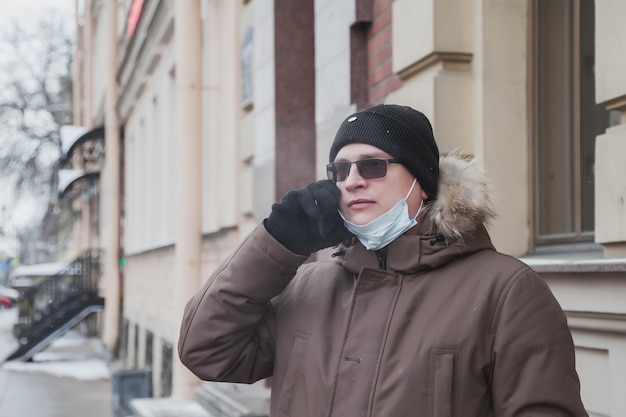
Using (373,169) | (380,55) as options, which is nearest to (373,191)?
(373,169)

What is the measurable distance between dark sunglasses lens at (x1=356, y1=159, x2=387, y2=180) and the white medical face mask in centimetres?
8

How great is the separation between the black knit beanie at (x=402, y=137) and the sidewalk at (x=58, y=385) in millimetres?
8752

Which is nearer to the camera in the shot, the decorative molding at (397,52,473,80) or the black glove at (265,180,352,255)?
the black glove at (265,180,352,255)

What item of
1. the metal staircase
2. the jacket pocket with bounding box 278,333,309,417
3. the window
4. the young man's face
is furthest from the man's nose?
the metal staircase

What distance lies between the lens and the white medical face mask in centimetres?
211

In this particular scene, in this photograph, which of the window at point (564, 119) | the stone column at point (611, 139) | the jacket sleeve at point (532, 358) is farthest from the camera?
the window at point (564, 119)

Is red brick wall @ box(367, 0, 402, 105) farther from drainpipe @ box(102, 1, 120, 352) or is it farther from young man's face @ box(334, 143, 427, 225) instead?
drainpipe @ box(102, 1, 120, 352)

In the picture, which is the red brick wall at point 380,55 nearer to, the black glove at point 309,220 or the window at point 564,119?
the window at point 564,119

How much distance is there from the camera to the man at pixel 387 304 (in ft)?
6.30

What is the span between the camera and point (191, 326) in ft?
7.51

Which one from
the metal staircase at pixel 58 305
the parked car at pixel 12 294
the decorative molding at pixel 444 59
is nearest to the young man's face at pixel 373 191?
the decorative molding at pixel 444 59

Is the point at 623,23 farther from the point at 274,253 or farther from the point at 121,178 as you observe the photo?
the point at 121,178

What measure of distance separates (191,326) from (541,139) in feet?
6.86

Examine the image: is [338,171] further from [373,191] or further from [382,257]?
[382,257]
